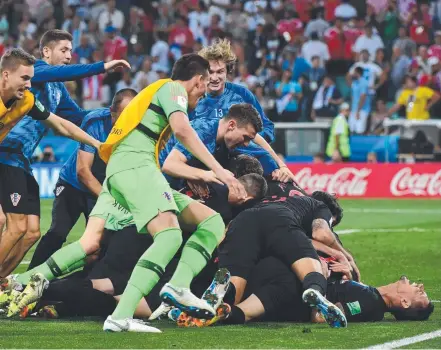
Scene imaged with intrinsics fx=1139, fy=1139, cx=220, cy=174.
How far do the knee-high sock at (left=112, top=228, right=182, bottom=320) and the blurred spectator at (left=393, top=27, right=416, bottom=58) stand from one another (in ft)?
67.2

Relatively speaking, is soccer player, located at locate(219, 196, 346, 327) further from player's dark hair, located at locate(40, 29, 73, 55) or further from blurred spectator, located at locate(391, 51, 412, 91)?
blurred spectator, located at locate(391, 51, 412, 91)

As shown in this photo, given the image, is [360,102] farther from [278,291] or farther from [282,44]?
[278,291]

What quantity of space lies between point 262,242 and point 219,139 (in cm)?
152

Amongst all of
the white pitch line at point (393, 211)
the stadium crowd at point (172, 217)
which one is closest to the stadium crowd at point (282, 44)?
the white pitch line at point (393, 211)

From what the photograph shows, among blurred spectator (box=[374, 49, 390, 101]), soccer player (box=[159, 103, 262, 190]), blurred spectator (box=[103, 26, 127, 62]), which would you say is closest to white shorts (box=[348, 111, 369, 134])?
blurred spectator (box=[374, 49, 390, 101])

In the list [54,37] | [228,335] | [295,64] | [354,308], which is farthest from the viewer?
[295,64]

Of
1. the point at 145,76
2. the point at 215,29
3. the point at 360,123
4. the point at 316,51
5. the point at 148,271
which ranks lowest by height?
the point at 360,123

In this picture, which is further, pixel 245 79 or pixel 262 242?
pixel 245 79

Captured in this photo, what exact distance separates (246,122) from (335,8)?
68.6 ft

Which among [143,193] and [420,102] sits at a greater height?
[143,193]

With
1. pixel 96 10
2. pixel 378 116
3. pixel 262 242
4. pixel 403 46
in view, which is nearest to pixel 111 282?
pixel 262 242

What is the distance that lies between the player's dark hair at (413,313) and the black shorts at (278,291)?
28.1 inches

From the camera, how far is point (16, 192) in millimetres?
10531

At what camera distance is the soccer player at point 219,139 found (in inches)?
379
